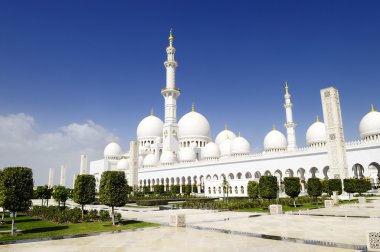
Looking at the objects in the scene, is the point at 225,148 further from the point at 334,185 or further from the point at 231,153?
the point at 334,185

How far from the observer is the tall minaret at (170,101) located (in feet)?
209

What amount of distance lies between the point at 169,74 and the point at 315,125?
31499 mm

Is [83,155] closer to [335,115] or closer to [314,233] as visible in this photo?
[335,115]

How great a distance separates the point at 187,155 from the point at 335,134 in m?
35.1

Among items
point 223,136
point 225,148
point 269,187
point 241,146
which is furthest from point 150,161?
point 269,187

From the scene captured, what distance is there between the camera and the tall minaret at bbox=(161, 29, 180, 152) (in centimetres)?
6362

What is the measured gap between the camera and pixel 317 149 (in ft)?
152

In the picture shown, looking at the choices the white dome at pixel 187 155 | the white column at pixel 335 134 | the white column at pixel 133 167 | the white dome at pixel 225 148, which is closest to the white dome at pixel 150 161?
the white dome at pixel 187 155

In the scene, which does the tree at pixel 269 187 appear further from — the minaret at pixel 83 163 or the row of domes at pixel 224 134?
the minaret at pixel 83 163

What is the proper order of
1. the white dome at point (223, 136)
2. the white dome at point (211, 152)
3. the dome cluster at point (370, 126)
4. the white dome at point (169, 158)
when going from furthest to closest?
the white dome at point (223, 136), the white dome at point (169, 158), the white dome at point (211, 152), the dome cluster at point (370, 126)

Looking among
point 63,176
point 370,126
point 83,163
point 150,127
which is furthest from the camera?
point 63,176

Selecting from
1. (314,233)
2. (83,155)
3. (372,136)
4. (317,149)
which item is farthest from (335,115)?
(83,155)

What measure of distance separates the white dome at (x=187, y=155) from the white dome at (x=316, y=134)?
2470 centimetres

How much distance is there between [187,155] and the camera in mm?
67812
